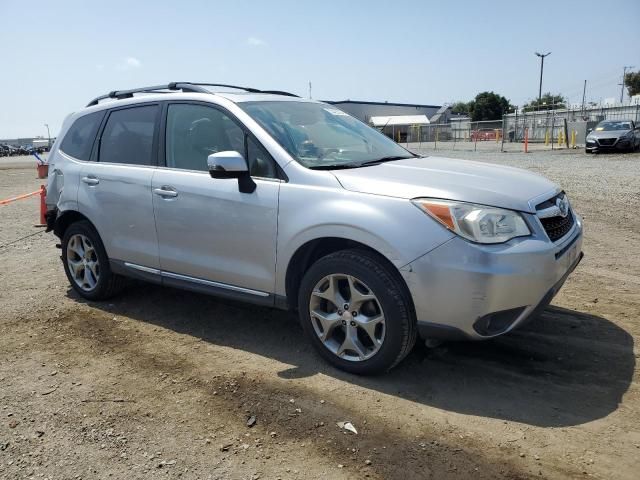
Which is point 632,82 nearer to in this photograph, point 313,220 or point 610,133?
point 610,133

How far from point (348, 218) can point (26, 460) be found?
7.17 ft

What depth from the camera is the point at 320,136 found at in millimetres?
4230

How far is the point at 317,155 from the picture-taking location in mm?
3959

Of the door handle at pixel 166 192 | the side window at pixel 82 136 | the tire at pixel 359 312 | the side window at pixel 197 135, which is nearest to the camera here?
the tire at pixel 359 312

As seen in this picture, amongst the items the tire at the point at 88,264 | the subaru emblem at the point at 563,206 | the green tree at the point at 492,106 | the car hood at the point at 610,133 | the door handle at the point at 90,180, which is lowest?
the tire at the point at 88,264

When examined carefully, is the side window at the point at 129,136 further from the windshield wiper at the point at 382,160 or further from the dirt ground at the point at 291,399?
the windshield wiper at the point at 382,160

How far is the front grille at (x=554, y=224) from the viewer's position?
3.37m

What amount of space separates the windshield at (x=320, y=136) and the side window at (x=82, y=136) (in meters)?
1.86

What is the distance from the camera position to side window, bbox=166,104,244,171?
4.16m

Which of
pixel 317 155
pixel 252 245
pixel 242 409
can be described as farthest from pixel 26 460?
pixel 317 155

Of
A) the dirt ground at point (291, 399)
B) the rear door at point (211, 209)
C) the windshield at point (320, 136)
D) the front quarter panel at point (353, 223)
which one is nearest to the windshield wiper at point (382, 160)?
the windshield at point (320, 136)

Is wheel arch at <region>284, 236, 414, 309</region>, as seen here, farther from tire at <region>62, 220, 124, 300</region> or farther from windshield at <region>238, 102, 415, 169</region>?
tire at <region>62, 220, 124, 300</region>

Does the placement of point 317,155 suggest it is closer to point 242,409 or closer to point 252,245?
point 252,245

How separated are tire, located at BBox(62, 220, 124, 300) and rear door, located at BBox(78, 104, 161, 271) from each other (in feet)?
0.51
